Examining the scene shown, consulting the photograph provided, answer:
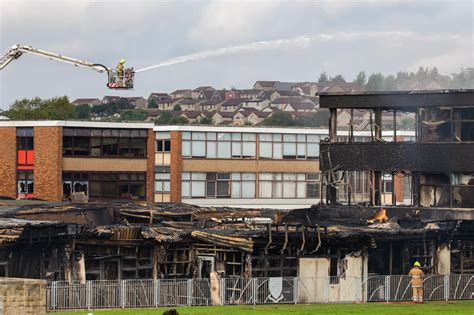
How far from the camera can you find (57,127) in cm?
10788

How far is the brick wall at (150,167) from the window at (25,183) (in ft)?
35.0

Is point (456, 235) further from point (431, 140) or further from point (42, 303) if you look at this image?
point (42, 303)

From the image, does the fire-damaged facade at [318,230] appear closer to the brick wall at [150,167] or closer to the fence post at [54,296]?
the fence post at [54,296]

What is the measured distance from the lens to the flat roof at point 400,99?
74375 mm

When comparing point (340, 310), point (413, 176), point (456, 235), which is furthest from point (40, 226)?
point (413, 176)

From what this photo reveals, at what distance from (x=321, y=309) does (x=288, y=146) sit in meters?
65.1

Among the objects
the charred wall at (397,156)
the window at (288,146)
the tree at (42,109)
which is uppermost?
the tree at (42,109)

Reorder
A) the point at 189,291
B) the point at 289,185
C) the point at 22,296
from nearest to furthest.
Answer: the point at 22,296, the point at 189,291, the point at 289,185

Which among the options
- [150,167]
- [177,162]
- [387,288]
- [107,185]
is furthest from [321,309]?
[150,167]

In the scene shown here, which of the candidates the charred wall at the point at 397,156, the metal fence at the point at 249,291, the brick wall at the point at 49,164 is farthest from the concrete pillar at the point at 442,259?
the brick wall at the point at 49,164

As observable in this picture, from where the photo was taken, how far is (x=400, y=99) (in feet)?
253

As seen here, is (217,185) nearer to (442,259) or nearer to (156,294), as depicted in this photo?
(442,259)

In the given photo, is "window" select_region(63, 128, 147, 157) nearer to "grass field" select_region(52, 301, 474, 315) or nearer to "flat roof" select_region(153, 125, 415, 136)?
"flat roof" select_region(153, 125, 415, 136)

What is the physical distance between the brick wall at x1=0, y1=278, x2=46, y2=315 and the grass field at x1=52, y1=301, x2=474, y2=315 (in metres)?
3.47
